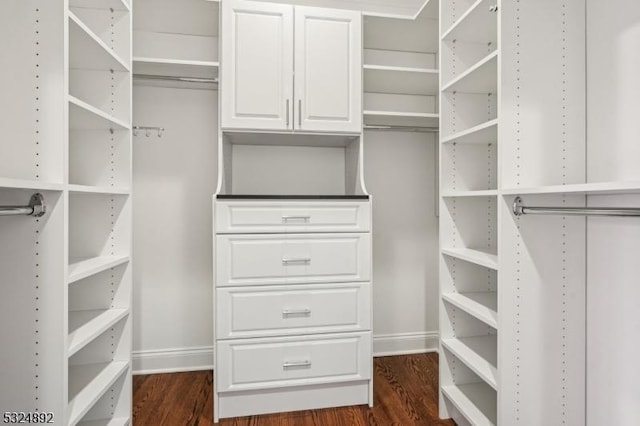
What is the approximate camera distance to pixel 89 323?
142 centimetres

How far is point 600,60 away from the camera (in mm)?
1299

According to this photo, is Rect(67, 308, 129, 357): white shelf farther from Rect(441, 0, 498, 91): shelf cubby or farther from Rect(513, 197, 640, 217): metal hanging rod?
Rect(441, 0, 498, 91): shelf cubby

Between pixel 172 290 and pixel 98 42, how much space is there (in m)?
1.50

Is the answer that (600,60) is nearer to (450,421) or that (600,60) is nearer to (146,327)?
(450,421)

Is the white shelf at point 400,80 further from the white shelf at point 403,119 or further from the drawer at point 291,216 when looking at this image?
the drawer at point 291,216

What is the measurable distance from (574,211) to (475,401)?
1062mm

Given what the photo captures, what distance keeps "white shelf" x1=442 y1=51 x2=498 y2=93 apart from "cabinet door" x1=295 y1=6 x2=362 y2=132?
0.51 m

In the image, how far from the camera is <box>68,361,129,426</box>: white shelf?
1239mm

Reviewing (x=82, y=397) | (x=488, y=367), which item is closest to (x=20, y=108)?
(x=82, y=397)

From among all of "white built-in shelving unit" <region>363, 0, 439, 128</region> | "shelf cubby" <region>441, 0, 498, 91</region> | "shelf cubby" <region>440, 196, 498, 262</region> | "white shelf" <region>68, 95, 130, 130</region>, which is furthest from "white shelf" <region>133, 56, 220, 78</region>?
"shelf cubby" <region>440, 196, 498, 262</region>

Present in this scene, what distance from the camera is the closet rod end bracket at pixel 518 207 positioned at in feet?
4.25

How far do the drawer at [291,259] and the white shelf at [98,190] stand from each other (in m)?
0.47

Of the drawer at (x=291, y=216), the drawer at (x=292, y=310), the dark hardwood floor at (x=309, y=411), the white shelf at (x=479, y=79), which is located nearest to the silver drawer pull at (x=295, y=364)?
the drawer at (x=292, y=310)

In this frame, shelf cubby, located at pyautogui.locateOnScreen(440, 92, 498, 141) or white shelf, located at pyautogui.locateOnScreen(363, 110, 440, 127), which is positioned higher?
white shelf, located at pyautogui.locateOnScreen(363, 110, 440, 127)
